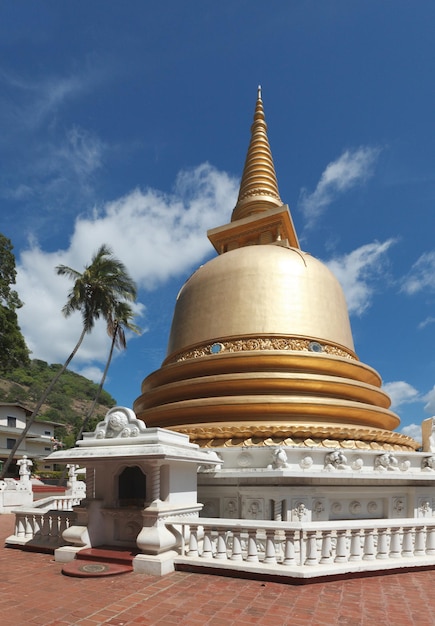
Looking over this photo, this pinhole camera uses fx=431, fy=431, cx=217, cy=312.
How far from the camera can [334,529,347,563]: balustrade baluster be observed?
904 centimetres

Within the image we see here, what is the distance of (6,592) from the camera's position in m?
8.38

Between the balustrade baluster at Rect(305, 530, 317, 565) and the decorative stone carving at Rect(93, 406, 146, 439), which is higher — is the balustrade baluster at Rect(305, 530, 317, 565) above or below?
below

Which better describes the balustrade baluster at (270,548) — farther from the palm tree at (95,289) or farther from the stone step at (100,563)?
the palm tree at (95,289)

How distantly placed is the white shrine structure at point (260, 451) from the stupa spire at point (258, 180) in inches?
203

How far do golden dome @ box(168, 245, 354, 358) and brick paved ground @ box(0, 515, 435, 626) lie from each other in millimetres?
10399

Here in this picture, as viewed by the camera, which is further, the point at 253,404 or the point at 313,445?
the point at 253,404

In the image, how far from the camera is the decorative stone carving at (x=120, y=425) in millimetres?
11148

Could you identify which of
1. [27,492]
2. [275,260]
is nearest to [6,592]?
[275,260]

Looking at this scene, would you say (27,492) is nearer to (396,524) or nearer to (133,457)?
(133,457)

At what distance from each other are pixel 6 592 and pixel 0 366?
87.7 feet

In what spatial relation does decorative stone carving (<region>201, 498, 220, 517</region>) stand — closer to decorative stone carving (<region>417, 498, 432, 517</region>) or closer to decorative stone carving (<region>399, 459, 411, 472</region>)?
decorative stone carving (<region>399, 459, 411, 472</region>)

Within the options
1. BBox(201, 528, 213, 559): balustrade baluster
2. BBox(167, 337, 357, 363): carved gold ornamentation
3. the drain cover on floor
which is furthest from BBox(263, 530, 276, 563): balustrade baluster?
BBox(167, 337, 357, 363): carved gold ornamentation

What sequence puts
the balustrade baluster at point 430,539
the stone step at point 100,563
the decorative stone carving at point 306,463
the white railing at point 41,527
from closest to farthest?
1. the stone step at point 100,563
2. the balustrade baluster at point 430,539
3. the white railing at point 41,527
4. the decorative stone carving at point 306,463

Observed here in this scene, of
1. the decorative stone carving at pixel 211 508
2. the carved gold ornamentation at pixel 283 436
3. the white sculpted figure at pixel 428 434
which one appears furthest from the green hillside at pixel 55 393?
the white sculpted figure at pixel 428 434
